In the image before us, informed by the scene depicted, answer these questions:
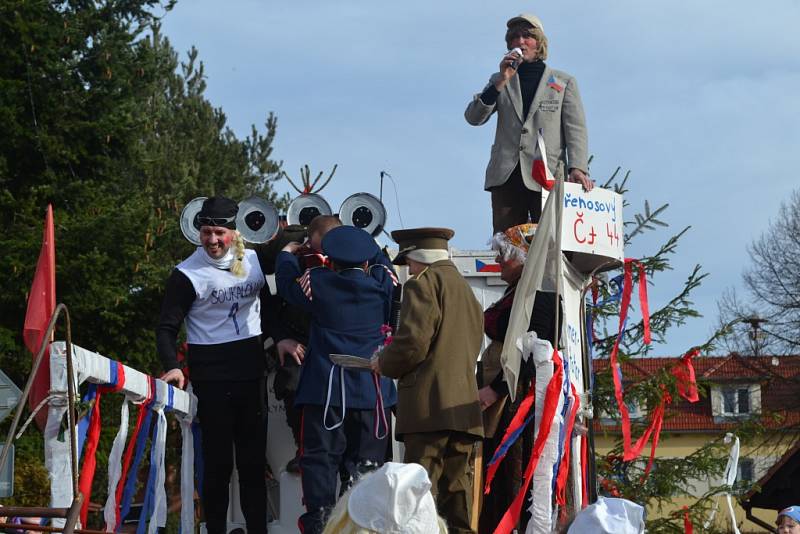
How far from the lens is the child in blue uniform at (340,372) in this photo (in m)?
7.81

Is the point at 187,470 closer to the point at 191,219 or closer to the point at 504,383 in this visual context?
the point at 191,219

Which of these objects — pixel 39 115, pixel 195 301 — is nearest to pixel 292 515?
pixel 195 301

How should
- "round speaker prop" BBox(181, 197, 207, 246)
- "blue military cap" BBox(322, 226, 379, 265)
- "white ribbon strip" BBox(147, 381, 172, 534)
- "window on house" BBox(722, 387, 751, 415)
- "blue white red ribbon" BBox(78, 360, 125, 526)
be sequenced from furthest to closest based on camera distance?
"window on house" BBox(722, 387, 751, 415)
"round speaker prop" BBox(181, 197, 207, 246)
"blue military cap" BBox(322, 226, 379, 265)
"white ribbon strip" BBox(147, 381, 172, 534)
"blue white red ribbon" BBox(78, 360, 125, 526)

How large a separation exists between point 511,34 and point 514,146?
74 cm

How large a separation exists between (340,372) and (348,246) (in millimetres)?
725

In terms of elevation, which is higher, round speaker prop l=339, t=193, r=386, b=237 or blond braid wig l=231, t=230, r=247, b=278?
round speaker prop l=339, t=193, r=386, b=237

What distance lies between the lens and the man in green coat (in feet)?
24.1

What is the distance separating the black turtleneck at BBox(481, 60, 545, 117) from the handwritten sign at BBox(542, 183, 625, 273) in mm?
1314

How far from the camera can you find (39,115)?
68.3ft

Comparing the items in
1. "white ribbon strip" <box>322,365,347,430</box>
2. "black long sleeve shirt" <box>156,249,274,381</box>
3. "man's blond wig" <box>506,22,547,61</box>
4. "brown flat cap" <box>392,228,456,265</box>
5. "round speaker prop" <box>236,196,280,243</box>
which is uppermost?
"man's blond wig" <box>506,22,547,61</box>

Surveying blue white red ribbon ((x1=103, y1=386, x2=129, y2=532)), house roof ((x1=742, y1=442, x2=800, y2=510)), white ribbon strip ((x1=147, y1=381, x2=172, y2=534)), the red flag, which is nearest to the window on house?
house roof ((x1=742, y1=442, x2=800, y2=510))

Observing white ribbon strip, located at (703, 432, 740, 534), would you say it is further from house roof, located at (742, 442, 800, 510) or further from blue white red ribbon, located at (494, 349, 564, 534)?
house roof, located at (742, 442, 800, 510)

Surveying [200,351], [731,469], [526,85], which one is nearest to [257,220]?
[200,351]

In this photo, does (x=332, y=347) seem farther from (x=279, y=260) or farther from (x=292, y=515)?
(x=292, y=515)
